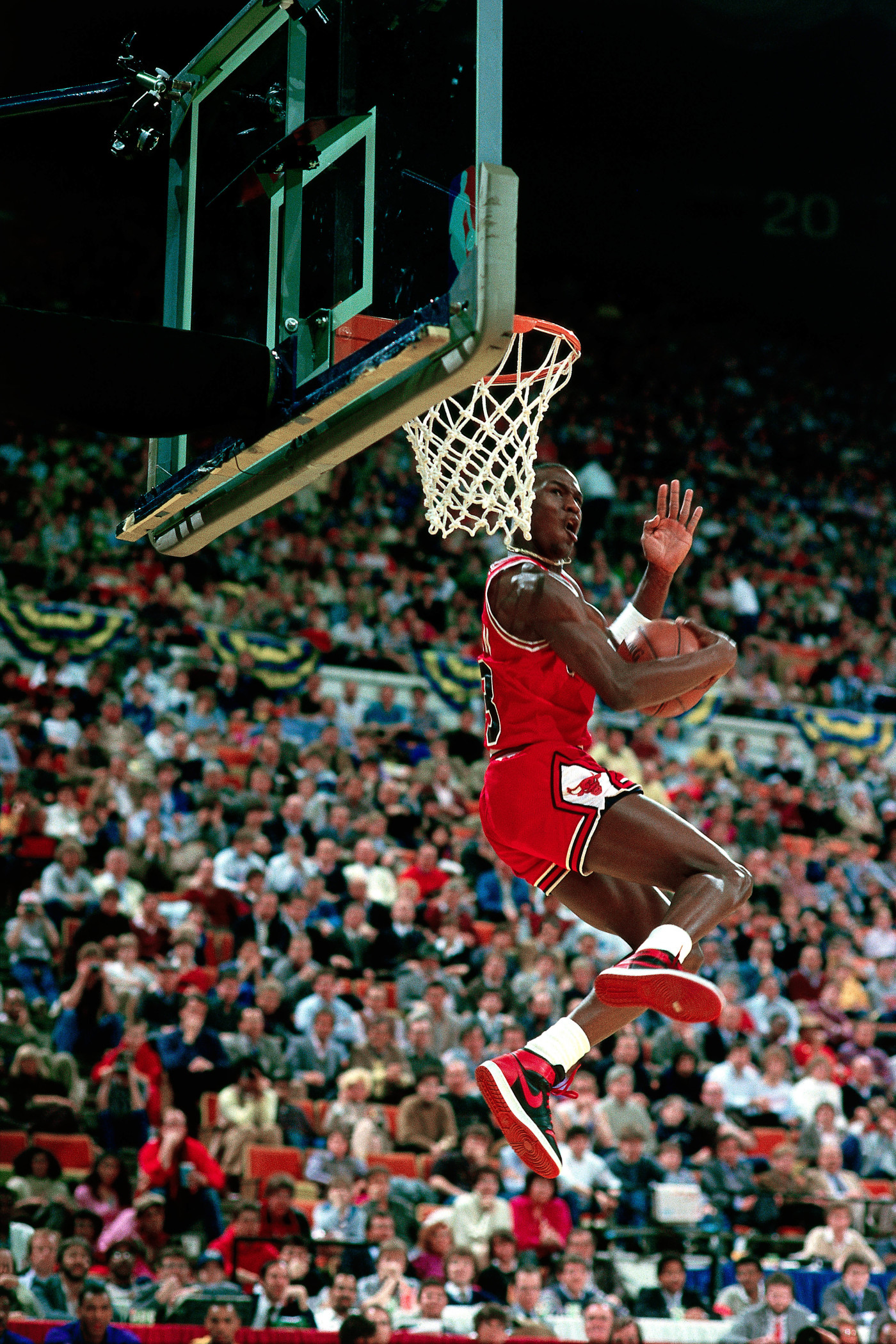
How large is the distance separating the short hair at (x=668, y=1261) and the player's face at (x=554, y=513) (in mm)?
5774

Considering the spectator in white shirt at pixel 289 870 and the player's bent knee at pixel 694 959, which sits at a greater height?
the spectator in white shirt at pixel 289 870

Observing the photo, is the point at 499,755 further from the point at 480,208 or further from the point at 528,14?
the point at 528,14

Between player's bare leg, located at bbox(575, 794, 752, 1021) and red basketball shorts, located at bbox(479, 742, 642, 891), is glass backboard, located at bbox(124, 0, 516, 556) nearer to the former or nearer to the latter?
red basketball shorts, located at bbox(479, 742, 642, 891)

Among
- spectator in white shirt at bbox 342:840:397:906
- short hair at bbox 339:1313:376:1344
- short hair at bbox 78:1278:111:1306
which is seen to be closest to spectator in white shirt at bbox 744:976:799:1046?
spectator in white shirt at bbox 342:840:397:906

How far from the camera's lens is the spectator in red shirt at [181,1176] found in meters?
8.96

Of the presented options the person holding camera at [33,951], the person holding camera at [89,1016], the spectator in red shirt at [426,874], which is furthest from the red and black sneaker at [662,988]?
the spectator in red shirt at [426,874]

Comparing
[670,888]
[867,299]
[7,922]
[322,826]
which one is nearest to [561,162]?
[867,299]

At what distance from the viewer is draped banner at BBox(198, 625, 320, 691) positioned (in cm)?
1522

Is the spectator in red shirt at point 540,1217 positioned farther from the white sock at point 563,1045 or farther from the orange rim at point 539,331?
the orange rim at point 539,331

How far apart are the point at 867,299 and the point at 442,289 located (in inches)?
740

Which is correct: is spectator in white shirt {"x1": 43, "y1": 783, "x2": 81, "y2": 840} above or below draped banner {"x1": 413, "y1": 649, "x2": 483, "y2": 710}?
below

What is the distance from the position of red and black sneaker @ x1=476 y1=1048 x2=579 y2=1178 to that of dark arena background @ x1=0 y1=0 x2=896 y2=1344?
208 centimetres

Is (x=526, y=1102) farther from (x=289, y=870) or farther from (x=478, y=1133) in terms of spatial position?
(x=289, y=870)

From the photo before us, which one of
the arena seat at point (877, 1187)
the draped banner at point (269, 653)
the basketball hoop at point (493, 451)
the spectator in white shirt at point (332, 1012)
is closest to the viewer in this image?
the basketball hoop at point (493, 451)
